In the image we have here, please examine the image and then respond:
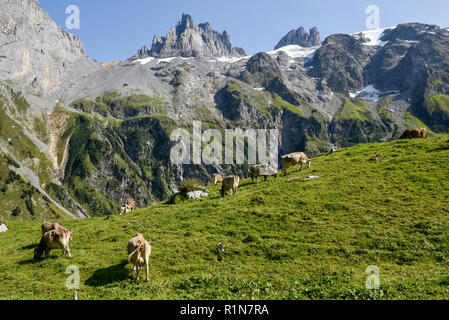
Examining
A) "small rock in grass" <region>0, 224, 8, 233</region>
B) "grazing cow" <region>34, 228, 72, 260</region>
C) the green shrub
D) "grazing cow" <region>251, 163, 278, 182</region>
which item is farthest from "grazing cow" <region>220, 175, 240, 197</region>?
"small rock in grass" <region>0, 224, 8, 233</region>

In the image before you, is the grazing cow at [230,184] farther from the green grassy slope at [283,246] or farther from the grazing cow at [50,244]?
the grazing cow at [50,244]

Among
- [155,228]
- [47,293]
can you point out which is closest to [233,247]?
[155,228]

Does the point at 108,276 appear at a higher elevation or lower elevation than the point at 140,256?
lower

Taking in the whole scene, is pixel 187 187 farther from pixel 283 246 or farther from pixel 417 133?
pixel 417 133

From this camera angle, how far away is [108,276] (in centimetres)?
1672

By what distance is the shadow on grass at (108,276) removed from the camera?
16031 millimetres

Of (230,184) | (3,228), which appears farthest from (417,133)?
(3,228)

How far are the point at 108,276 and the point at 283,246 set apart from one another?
11.1m

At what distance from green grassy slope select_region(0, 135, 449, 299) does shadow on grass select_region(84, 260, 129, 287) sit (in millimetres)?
97

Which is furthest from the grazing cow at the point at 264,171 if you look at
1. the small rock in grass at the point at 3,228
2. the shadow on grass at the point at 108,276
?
the small rock in grass at the point at 3,228

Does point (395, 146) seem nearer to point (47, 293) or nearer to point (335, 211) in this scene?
point (335, 211)

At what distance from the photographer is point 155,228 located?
24250 millimetres

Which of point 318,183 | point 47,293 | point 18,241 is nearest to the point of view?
point 47,293
